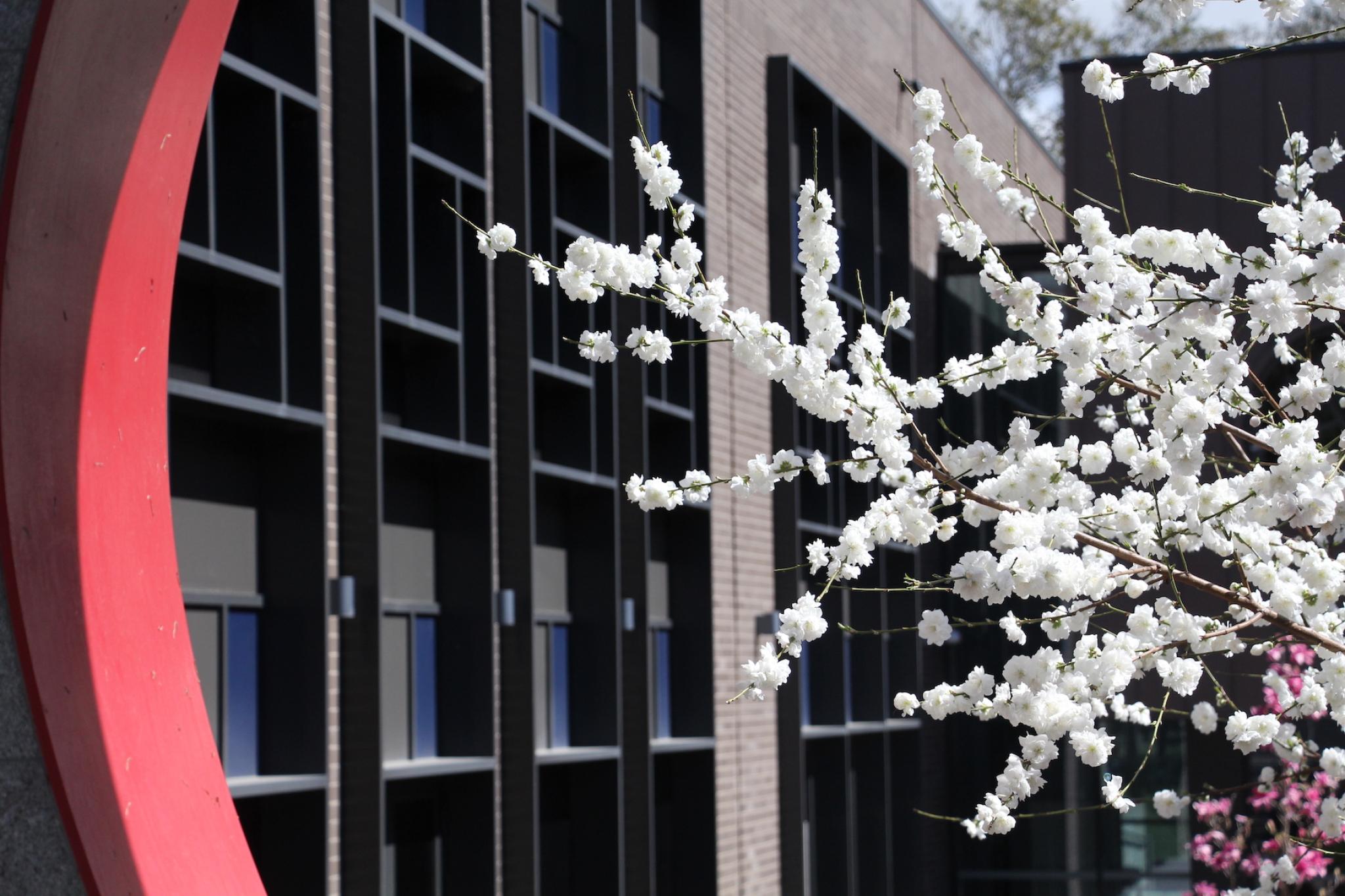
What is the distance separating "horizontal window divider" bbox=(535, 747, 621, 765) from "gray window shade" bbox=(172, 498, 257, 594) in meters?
2.20

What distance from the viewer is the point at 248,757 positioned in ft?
20.9

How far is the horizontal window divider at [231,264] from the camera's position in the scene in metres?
5.82

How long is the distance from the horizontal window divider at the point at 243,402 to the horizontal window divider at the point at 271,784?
4.29 ft

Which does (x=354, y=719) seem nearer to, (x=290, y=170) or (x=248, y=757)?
(x=248, y=757)

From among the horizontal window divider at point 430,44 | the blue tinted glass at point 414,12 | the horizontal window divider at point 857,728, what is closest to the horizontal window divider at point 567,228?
the horizontal window divider at point 430,44

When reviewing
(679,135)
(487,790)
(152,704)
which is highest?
(679,135)

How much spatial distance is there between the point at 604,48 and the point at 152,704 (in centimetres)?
634

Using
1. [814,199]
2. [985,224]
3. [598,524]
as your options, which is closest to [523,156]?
[598,524]

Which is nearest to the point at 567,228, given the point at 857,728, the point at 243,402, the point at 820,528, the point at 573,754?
the point at 573,754

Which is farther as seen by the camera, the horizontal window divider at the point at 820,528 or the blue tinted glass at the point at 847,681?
the blue tinted glass at the point at 847,681

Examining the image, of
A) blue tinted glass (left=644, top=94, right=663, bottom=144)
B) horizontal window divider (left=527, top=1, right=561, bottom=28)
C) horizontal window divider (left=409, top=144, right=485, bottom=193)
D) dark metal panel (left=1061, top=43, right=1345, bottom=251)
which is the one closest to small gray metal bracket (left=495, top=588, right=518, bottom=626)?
horizontal window divider (left=409, top=144, right=485, bottom=193)

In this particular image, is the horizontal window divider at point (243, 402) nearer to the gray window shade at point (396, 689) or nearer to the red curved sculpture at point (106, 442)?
the gray window shade at point (396, 689)

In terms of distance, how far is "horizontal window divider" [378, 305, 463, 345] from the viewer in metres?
7.07

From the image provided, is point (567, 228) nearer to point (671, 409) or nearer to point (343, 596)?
point (671, 409)
